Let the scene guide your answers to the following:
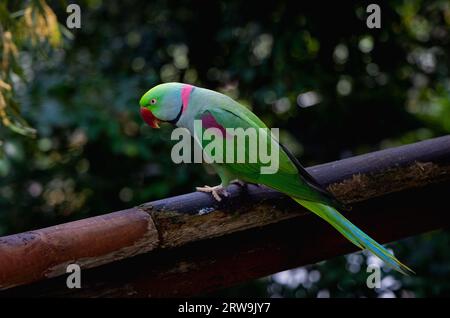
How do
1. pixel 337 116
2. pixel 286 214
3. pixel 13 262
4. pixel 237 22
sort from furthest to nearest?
pixel 337 116, pixel 237 22, pixel 286 214, pixel 13 262

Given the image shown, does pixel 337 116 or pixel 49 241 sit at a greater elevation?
pixel 337 116

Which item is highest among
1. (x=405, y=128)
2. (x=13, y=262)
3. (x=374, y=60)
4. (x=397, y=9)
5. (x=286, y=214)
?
(x=397, y=9)

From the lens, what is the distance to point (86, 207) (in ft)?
13.1

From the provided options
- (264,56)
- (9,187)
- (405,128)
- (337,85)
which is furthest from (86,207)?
(405,128)

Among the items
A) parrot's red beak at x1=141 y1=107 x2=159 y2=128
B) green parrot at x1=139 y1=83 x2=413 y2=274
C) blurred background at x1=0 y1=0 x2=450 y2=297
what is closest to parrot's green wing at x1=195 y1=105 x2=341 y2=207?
green parrot at x1=139 y1=83 x2=413 y2=274

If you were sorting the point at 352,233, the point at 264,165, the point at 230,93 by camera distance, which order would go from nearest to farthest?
the point at 352,233, the point at 264,165, the point at 230,93

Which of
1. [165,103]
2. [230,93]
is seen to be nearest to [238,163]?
[165,103]

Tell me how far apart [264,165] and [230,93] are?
83.3 inches

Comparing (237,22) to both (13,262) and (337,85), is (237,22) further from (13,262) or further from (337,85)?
(13,262)

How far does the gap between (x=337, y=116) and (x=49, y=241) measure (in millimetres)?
2702

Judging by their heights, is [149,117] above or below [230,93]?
below

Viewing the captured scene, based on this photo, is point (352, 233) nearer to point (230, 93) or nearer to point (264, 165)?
point (264, 165)

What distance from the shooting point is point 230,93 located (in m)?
4.12

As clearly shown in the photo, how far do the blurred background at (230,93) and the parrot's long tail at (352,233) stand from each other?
1592 millimetres
